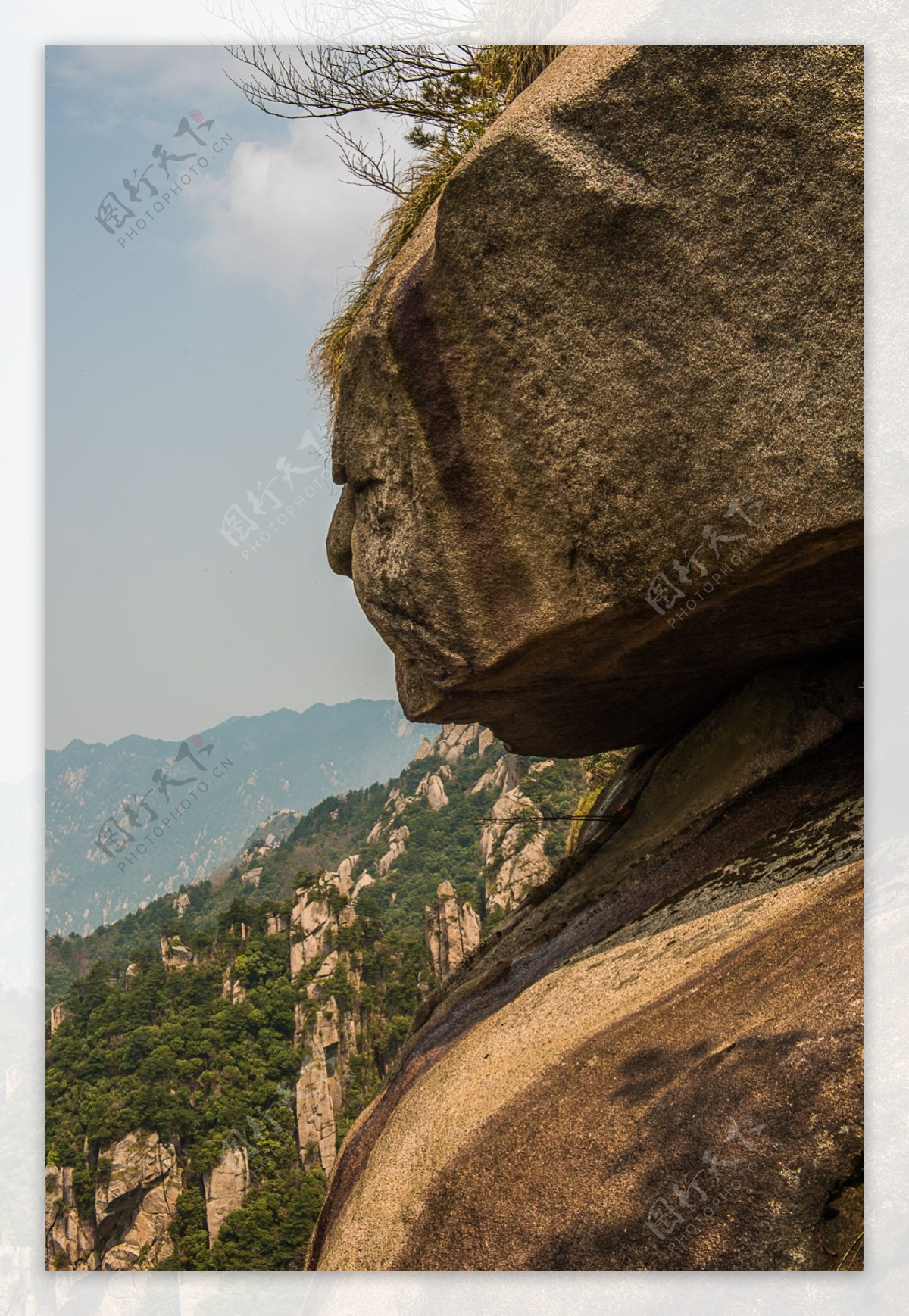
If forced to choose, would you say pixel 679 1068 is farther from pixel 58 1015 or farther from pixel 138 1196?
pixel 58 1015

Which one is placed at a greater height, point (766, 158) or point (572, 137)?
point (572, 137)

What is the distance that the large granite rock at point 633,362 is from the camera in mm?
4480

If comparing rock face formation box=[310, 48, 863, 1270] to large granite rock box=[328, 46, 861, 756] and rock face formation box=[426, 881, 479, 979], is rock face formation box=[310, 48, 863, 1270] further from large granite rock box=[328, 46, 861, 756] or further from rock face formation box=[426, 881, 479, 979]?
rock face formation box=[426, 881, 479, 979]

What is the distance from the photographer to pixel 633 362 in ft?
15.5

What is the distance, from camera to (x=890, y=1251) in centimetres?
375

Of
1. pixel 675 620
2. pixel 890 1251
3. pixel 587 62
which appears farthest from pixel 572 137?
pixel 890 1251

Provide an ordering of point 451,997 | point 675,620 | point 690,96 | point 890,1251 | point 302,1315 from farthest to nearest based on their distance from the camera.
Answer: point 451,997 < point 675,620 < point 302,1315 < point 690,96 < point 890,1251

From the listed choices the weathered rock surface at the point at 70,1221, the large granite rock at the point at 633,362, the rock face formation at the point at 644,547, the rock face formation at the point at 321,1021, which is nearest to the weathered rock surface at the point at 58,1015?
the weathered rock surface at the point at 70,1221

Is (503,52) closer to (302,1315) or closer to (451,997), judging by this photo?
(451,997)

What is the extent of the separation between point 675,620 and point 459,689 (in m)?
1.48

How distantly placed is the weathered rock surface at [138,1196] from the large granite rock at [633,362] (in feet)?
123

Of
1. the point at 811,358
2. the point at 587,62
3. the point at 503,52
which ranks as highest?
the point at 503,52

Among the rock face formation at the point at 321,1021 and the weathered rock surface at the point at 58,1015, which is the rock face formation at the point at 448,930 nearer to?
the rock face formation at the point at 321,1021

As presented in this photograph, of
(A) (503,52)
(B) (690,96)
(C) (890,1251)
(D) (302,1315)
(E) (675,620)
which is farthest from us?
(A) (503,52)
